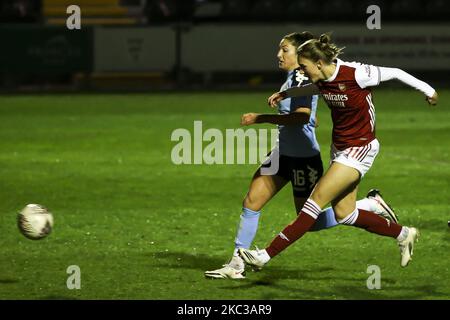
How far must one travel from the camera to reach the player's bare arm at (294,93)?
834 cm

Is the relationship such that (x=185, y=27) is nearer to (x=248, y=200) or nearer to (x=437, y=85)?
(x=437, y=85)

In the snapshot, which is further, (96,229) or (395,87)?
(395,87)

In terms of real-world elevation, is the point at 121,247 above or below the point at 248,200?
below

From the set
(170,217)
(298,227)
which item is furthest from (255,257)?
(170,217)

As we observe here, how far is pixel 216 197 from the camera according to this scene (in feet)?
43.3

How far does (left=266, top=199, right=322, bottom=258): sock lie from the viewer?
319 inches

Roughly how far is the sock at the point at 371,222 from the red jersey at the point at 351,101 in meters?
0.61

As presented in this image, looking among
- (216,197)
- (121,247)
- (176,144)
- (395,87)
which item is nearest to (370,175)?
(216,197)

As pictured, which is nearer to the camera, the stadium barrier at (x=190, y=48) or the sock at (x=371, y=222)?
the sock at (x=371, y=222)

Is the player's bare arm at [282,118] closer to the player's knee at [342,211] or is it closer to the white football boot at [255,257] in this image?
the player's knee at [342,211]

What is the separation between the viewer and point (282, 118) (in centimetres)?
841

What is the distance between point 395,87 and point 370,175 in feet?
55.1

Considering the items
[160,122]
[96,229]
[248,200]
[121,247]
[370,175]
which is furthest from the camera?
[160,122]

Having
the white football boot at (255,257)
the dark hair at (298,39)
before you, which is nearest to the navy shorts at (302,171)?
the white football boot at (255,257)
